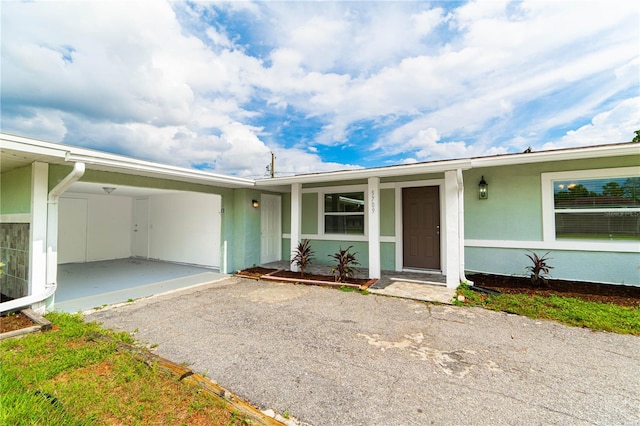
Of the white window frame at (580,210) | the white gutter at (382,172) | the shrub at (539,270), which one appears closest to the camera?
the white window frame at (580,210)

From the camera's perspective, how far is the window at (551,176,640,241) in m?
4.91

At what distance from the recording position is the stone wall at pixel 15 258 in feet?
14.4

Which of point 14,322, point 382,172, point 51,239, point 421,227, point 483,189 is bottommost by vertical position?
point 14,322

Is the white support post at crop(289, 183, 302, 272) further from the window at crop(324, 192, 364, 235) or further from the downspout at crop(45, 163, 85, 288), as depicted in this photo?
the downspout at crop(45, 163, 85, 288)

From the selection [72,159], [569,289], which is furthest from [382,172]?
[72,159]

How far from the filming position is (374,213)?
605cm

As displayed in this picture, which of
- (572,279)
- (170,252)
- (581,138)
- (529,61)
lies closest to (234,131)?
(170,252)

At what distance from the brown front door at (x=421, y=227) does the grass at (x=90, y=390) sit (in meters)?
5.89

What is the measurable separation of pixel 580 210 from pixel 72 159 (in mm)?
9000

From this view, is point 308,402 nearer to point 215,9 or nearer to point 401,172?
point 401,172

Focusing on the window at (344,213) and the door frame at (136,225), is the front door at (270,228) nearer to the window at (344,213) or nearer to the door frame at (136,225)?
the window at (344,213)

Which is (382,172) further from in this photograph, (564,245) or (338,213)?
(564,245)

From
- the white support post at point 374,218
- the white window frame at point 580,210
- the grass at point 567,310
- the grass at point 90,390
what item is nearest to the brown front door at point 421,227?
the white support post at point 374,218

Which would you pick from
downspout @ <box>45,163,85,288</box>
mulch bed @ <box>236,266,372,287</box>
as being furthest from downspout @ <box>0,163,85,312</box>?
mulch bed @ <box>236,266,372,287</box>
